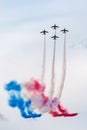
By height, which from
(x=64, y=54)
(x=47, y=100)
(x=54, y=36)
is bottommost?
(x=47, y=100)

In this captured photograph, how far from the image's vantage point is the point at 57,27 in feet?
314

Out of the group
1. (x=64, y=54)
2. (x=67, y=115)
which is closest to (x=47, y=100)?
(x=67, y=115)

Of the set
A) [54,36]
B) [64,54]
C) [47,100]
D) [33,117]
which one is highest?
[54,36]

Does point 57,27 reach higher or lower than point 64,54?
higher

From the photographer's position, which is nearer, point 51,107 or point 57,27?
point 51,107

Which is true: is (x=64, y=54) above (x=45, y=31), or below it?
below

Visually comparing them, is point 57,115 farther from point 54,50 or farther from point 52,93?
point 54,50

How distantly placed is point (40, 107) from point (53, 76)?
37.3ft

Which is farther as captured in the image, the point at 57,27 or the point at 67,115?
the point at 57,27

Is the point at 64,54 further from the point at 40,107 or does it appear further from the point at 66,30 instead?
the point at 40,107

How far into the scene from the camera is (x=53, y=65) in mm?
84375

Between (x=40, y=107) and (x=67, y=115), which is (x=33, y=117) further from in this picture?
(x=67, y=115)

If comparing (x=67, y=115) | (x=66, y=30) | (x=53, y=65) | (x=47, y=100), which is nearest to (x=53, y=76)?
(x=53, y=65)

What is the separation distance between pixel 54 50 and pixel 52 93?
13.8 metres
